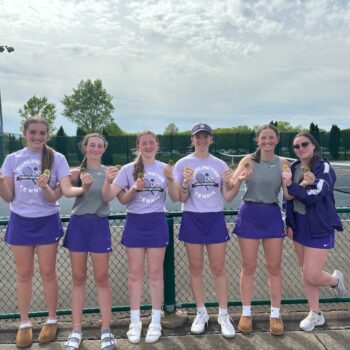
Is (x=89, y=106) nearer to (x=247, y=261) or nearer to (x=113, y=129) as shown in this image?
(x=113, y=129)

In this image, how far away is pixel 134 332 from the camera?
3225 mm

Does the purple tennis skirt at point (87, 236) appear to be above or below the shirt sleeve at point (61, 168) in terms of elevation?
below

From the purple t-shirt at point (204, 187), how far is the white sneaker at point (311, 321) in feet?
4.30

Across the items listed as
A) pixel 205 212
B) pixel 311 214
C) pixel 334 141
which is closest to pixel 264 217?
pixel 311 214

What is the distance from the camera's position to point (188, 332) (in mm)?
3414

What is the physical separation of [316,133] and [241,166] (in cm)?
3120

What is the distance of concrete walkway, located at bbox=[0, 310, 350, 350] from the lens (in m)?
3.14

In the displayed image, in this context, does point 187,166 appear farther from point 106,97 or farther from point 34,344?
point 106,97

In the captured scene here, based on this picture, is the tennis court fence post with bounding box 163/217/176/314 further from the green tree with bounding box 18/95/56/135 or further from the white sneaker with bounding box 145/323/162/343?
the green tree with bounding box 18/95/56/135

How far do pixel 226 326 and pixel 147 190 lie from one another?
1424 mm

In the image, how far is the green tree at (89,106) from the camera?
4638 cm

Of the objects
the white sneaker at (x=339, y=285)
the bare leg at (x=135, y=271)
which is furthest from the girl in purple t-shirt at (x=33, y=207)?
the white sneaker at (x=339, y=285)

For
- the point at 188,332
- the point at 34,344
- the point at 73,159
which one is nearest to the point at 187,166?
the point at 188,332

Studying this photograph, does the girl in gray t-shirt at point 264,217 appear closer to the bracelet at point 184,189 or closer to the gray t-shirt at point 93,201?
the bracelet at point 184,189
